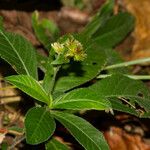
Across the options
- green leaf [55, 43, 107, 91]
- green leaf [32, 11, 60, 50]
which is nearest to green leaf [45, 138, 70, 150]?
green leaf [55, 43, 107, 91]

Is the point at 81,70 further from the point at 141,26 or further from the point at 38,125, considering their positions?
the point at 141,26

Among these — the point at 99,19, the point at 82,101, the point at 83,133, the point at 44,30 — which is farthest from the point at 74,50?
the point at 99,19

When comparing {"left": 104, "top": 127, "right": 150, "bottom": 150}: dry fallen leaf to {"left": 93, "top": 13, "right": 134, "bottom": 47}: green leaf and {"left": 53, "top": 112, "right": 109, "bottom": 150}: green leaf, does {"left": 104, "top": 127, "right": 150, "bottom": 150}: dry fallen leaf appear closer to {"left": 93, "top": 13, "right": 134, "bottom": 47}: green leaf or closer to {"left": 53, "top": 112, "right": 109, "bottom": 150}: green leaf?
{"left": 53, "top": 112, "right": 109, "bottom": 150}: green leaf

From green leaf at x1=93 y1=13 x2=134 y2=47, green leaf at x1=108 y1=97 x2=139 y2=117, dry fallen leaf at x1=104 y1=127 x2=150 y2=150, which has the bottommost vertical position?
dry fallen leaf at x1=104 y1=127 x2=150 y2=150

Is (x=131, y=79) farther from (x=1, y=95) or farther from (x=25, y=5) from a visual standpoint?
(x=25, y=5)

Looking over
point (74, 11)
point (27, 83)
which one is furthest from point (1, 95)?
point (74, 11)

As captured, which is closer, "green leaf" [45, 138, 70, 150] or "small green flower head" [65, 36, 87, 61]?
"small green flower head" [65, 36, 87, 61]

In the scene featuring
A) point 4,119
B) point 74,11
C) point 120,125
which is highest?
point 74,11
